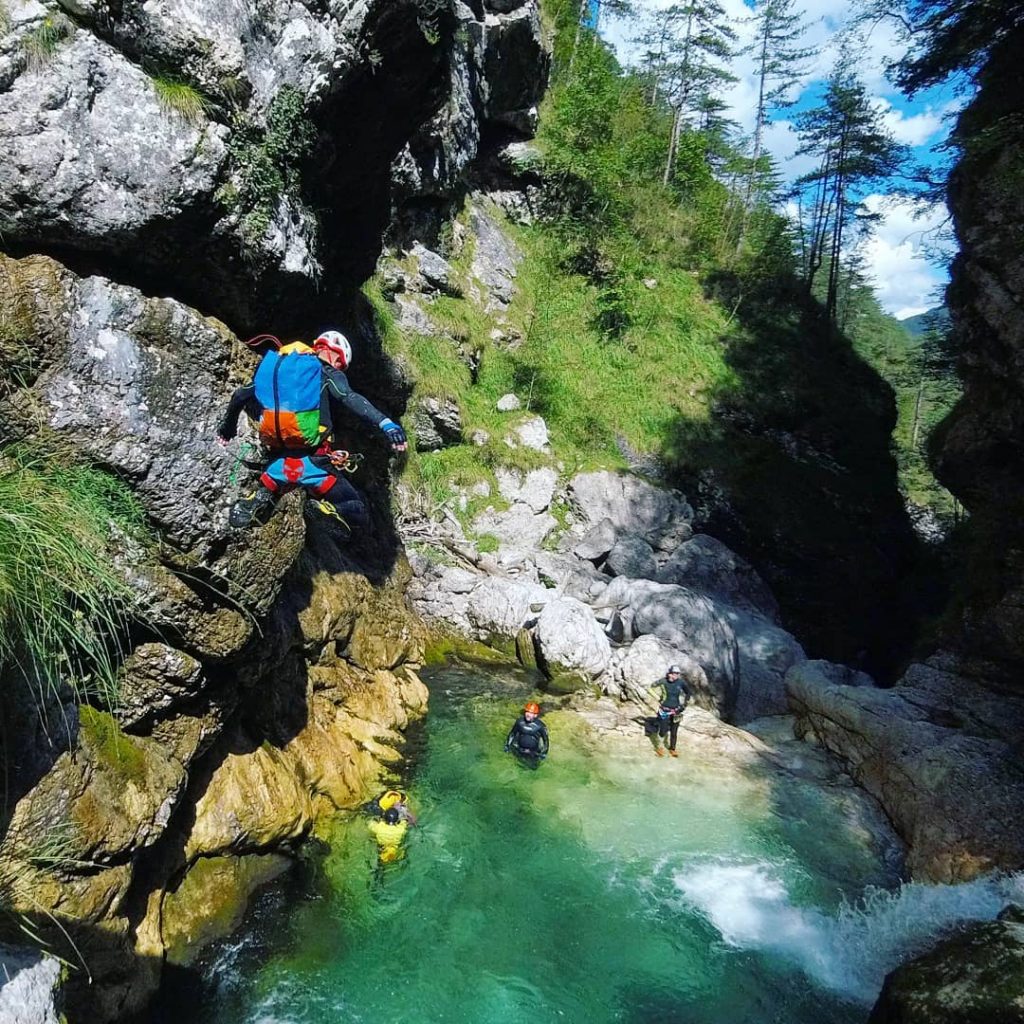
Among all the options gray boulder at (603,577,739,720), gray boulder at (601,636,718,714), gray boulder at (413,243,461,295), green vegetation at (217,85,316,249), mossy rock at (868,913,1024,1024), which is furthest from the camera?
gray boulder at (413,243,461,295)

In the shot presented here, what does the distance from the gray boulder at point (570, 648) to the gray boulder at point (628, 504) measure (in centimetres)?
537

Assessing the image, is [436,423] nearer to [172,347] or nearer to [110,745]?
[172,347]

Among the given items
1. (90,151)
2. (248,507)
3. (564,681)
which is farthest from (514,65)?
(248,507)

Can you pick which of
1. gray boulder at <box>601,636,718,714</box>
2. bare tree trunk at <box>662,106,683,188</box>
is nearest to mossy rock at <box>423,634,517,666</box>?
gray boulder at <box>601,636,718,714</box>

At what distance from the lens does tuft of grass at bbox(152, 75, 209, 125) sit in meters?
5.59

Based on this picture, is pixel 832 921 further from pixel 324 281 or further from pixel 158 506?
pixel 324 281

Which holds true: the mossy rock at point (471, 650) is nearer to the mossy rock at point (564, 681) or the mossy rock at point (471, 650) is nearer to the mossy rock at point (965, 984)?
the mossy rock at point (564, 681)

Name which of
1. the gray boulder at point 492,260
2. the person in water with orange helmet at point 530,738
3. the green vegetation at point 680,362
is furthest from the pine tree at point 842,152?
the person in water with orange helmet at point 530,738

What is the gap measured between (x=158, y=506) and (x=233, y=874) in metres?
4.16

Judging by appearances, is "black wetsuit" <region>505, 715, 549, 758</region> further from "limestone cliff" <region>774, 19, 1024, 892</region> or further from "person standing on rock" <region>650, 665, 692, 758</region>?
"limestone cliff" <region>774, 19, 1024, 892</region>

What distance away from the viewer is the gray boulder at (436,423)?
18234 mm

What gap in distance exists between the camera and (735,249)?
28.7 m

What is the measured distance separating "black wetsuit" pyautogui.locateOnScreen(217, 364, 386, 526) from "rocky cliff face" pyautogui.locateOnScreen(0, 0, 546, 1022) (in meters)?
0.61

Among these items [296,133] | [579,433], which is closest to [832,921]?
[296,133]
